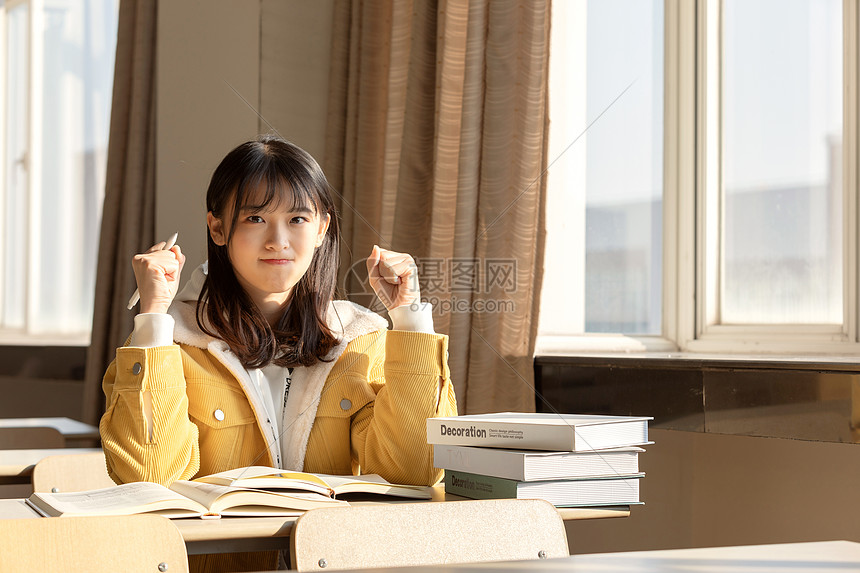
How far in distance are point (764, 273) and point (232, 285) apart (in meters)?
1.11

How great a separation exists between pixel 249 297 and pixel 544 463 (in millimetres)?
566

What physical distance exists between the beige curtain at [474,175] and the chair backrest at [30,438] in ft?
2.46

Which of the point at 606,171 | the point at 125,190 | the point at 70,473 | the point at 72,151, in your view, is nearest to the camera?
the point at 70,473

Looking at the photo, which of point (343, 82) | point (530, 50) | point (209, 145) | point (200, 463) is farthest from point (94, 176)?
point (200, 463)

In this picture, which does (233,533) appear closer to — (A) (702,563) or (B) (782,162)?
(A) (702,563)

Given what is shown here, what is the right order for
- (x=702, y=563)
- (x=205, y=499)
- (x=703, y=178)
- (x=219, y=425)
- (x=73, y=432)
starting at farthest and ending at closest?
(x=73, y=432)
(x=703, y=178)
(x=219, y=425)
(x=205, y=499)
(x=702, y=563)

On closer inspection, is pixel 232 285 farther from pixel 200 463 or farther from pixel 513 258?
pixel 513 258

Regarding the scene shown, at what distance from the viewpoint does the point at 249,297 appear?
4.62 ft

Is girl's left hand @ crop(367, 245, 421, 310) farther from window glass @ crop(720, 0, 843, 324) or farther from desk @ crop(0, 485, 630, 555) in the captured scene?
window glass @ crop(720, 0, 843, 324)

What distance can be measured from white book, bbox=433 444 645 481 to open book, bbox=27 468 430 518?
0.12m

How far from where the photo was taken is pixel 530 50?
1849mm

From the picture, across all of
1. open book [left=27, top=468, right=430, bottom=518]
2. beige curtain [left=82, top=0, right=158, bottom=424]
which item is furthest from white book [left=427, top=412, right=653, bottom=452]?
beige curtain [left=82, top=0, right=158, bottom=424]

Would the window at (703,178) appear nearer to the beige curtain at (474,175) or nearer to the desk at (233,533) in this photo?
the beige curtain at (474,175)

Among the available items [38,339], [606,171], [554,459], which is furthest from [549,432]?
[38,339]
